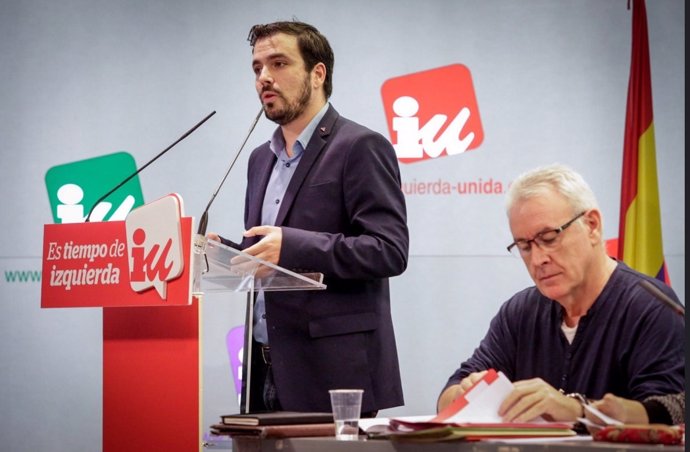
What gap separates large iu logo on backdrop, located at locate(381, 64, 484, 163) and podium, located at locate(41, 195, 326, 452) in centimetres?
207

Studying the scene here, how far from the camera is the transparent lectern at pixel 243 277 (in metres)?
2.17

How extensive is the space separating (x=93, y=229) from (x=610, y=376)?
4.02 ft

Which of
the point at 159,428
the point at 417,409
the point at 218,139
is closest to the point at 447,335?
the point at 417,409

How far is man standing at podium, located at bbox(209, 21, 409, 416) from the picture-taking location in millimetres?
2488

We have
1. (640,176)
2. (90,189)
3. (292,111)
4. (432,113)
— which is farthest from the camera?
(90,189)

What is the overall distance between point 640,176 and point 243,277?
239cm

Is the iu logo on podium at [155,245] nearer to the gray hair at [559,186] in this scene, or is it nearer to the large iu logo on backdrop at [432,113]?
the gray hair at [559,186]

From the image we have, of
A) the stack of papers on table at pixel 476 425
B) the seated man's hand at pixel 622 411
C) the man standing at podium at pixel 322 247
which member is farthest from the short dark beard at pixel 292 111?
the seated man's hand at pixel 622 411

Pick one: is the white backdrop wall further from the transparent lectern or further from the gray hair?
the gray hair

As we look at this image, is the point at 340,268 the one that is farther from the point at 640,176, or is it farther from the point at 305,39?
the point at 640,176

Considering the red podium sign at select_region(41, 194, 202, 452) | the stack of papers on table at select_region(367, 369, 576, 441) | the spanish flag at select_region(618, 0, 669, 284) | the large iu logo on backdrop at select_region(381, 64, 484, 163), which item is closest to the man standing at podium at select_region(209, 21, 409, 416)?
the red podium sign at select_region(41, 194, 202, 452)

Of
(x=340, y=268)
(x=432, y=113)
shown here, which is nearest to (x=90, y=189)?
(x=432, y=113)

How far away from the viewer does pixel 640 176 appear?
4070 mm

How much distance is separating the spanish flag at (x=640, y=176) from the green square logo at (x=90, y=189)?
2.17 meters
